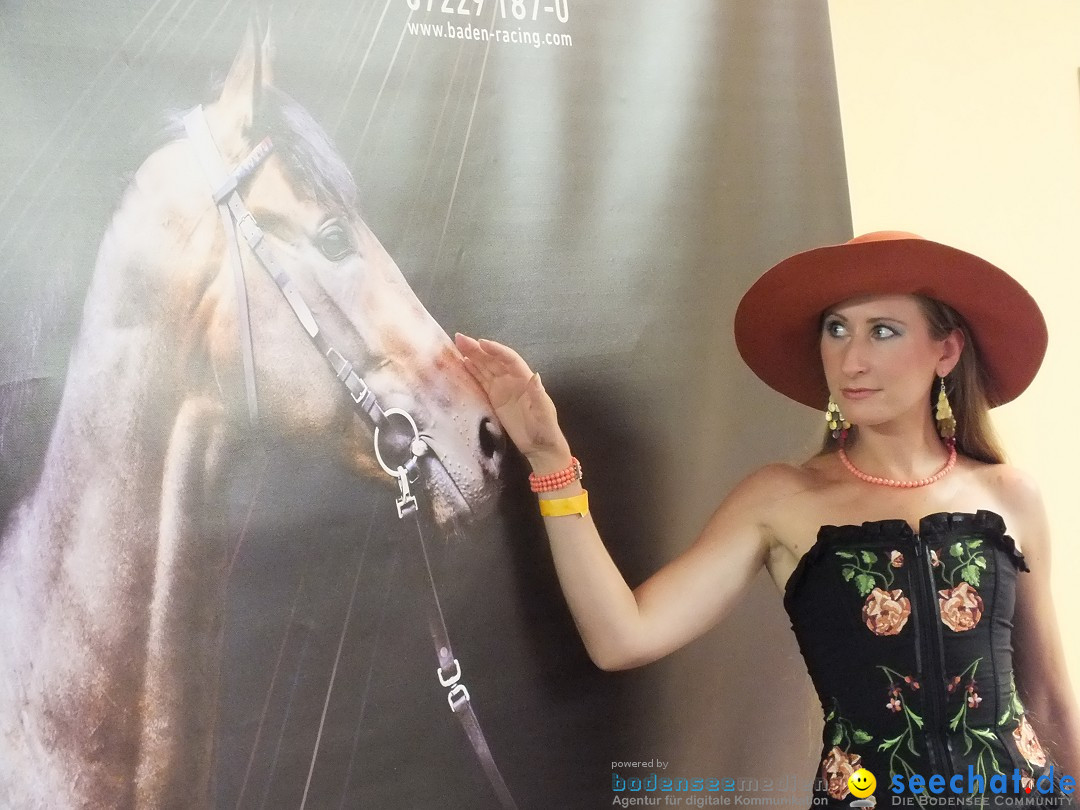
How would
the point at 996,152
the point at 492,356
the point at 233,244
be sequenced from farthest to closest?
the point at 996,152 → the point at 492,356 → the point at 233,244

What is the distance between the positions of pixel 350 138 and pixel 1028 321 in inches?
35.8

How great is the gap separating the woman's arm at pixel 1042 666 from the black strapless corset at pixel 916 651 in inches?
3.0

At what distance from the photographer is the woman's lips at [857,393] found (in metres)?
1.20

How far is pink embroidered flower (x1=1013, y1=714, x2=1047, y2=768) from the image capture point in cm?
115

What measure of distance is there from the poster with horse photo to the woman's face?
17cm

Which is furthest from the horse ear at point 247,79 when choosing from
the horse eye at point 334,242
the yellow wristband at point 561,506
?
the yellow wristband at point 561,506

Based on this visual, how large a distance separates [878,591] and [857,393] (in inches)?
10.0

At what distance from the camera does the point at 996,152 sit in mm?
1650

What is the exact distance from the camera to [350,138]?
3.61ft

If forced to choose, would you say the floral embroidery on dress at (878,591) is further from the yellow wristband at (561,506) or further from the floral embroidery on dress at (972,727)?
the yellow wristband at (561,506)

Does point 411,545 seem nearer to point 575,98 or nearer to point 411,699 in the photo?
point 411,699

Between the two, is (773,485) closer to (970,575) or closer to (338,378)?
(970,575)

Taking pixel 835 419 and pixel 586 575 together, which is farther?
pixel 835 419

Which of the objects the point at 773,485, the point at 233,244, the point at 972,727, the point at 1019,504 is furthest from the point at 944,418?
the point at 233,244
